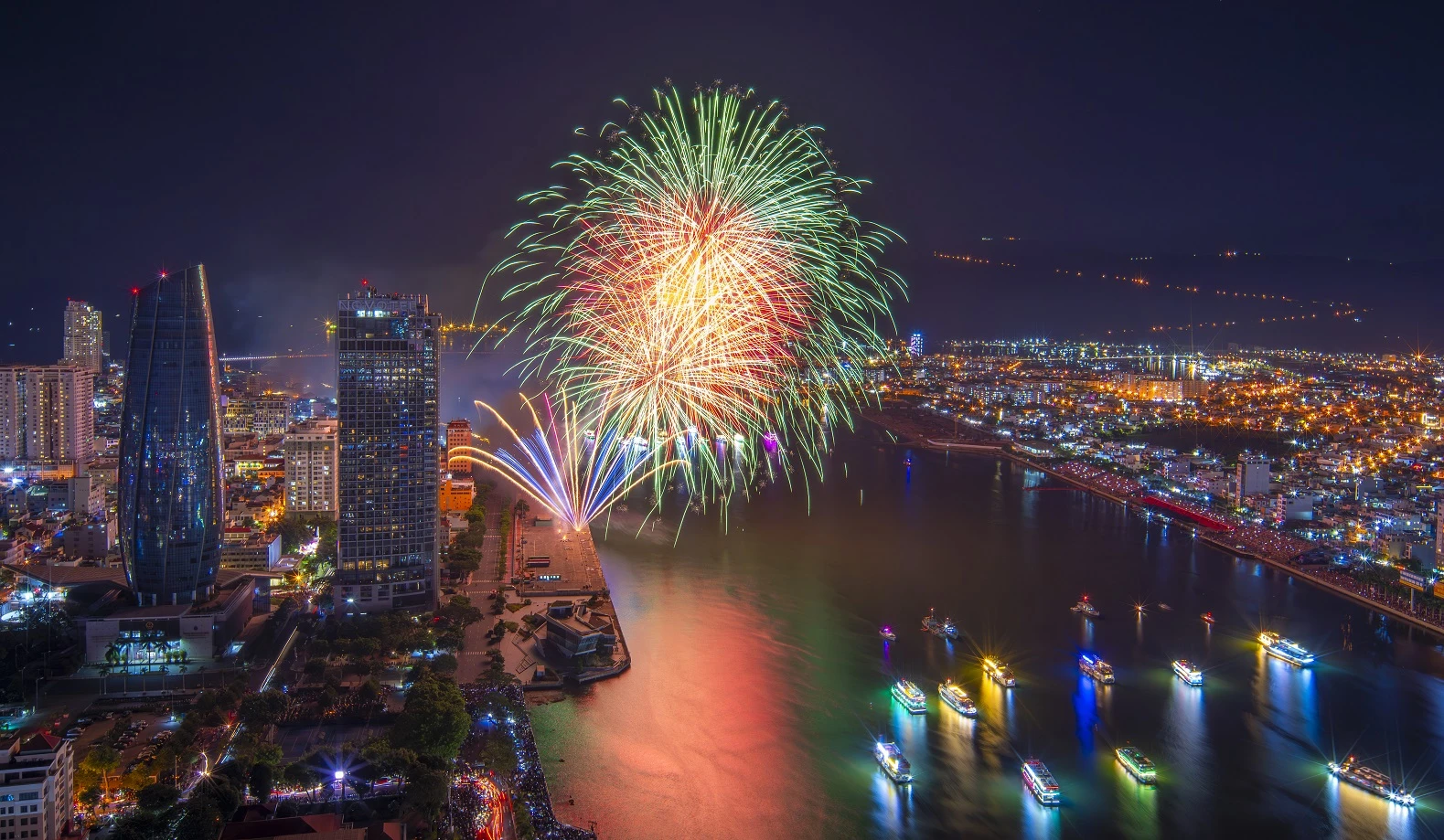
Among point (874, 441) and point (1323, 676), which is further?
point (874, 441)

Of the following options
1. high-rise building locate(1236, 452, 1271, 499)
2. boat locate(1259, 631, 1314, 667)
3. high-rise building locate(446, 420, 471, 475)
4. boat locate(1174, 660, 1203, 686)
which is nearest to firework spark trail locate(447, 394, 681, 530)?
high-rise building locate(446, 420, 471, 475)

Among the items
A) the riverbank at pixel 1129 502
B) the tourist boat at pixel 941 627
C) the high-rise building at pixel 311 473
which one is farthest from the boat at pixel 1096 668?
the high-rise building at pixel 311 473

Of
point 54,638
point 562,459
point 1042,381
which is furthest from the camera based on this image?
point 1042,381

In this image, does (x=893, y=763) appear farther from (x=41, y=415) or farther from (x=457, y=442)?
(x=41, y=415)

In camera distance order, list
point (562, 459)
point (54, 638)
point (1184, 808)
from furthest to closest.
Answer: point (562, 459) < point (54, 638) < point (1184, 808)

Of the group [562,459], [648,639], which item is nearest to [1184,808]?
[648,639]

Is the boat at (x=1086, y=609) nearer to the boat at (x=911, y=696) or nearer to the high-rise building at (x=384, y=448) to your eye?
the boat at (x=911, y=696)

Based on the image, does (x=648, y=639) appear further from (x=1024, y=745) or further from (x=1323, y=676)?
(x=1323, y=676)
